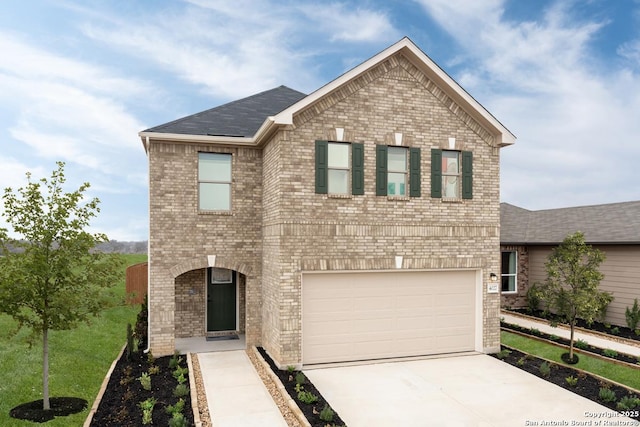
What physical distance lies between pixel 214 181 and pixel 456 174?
692cm

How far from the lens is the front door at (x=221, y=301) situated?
14.5 metres

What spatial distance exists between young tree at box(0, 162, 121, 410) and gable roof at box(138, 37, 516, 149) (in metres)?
3.92

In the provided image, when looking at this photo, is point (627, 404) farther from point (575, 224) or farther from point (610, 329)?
point (575, 224)

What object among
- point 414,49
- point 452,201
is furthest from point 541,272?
point 414,49

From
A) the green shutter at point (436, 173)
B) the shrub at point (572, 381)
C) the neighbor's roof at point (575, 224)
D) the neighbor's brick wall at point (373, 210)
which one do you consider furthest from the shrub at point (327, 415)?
the neighbor's roof at point (575, 224)

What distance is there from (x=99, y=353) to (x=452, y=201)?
10.8m

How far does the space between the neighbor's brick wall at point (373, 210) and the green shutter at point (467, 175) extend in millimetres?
204

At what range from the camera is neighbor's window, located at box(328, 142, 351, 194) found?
11.4m

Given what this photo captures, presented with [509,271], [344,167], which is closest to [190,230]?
[344,167]

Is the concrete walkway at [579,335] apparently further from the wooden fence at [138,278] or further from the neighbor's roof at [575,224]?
the wooden fence at [138,278]

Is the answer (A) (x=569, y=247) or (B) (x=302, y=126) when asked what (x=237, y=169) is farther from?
(A) (x=569, y=247)

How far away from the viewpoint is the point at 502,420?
8.02 meters

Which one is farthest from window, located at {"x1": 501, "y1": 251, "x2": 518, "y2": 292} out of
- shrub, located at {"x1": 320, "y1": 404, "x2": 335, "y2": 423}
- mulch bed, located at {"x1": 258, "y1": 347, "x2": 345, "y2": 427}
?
shrub, located at {"x1": 320, "y1": 404, "x2": 335, "y2": 423}

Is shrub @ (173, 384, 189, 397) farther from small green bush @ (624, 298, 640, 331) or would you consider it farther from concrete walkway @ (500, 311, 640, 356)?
small green bush @ (624, 298, 640, 331)
